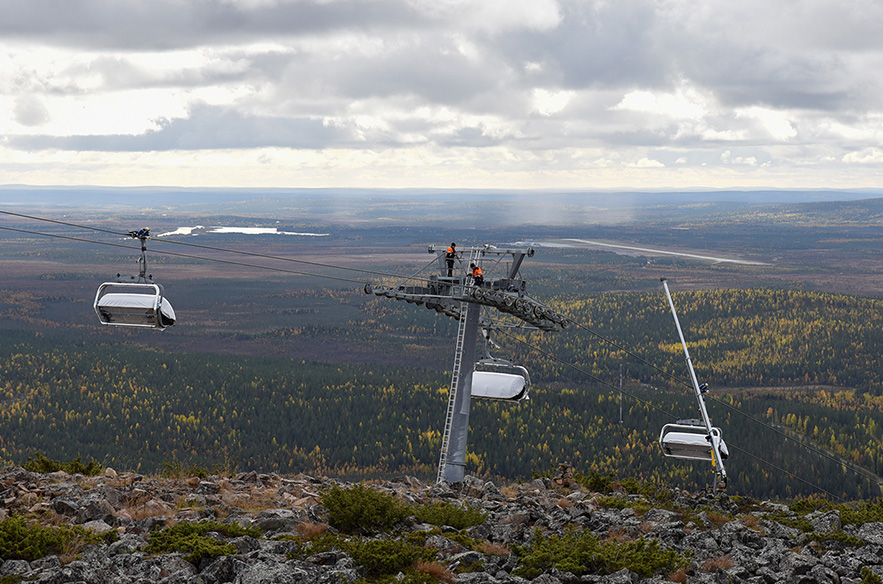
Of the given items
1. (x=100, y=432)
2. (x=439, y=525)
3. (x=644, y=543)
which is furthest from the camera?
(x=100, y=432)

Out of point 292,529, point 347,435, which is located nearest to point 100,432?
point 347,435

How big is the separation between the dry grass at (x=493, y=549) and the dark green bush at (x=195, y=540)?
6444 mm

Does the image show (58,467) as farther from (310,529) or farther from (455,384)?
(455,384)

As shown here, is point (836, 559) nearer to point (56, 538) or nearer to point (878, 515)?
point (878, 515)

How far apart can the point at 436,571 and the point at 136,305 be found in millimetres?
14301

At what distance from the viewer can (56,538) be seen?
72.2 feet

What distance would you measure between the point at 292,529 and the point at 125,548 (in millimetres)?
4918

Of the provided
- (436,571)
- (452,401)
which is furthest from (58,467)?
(436,571)

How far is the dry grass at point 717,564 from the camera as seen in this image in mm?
24562

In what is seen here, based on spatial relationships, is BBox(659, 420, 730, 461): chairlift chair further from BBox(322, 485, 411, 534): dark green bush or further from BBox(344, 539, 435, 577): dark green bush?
BBox(344, 539, 435, 577): dark green bush

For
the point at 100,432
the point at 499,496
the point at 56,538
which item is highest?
the point at 56,538

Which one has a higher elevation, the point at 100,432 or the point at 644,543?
the point at 644,543

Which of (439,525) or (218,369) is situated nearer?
(439,525)

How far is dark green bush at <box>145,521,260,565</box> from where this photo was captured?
21922 millimetres
